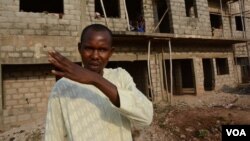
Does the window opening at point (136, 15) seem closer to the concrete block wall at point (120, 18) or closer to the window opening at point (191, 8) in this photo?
the concrete block wall at point (120, 18)

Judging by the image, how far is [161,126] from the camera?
7414 millimetres

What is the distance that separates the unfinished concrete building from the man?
7.96 metres

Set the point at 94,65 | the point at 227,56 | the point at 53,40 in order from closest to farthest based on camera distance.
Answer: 1. the point at 94,65
2. the point at 53,40
3. the point at 227,56

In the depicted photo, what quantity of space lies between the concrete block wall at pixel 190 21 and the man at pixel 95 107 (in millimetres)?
11624

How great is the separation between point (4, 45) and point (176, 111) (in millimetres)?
5787

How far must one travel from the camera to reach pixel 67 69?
1.17 meters

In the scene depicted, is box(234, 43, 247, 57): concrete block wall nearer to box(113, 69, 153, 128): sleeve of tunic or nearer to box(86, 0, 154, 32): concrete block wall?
box(86, 0, 154, 32): concrete block wall

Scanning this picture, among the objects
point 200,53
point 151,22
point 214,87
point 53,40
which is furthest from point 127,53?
point 214,87

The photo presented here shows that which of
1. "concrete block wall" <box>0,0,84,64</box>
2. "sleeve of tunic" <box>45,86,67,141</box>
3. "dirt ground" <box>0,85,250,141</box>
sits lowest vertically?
"dirt ground" <box>0,85,250,141</box>

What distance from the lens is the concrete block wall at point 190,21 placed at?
44.3 ft

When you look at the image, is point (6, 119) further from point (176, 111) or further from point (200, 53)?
point (200, 53)

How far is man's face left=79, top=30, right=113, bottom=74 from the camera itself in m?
1.53

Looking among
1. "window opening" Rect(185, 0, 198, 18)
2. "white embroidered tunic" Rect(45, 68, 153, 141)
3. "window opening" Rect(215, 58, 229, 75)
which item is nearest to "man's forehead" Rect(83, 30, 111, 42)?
"white embroidered tunic" Rect(45, 68, 153, 141)

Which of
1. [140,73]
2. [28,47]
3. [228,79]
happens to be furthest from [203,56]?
[28,47]
